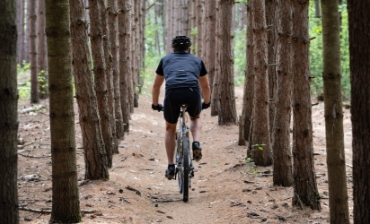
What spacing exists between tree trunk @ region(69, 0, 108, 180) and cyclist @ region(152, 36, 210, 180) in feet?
3.52

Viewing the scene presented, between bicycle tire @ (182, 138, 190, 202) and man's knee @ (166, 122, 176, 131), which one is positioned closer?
bicycle tire @ (182, 138, 190, 202)

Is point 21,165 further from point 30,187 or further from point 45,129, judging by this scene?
point 45,129

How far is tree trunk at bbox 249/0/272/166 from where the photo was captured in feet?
26.6

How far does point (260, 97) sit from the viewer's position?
8.07 m

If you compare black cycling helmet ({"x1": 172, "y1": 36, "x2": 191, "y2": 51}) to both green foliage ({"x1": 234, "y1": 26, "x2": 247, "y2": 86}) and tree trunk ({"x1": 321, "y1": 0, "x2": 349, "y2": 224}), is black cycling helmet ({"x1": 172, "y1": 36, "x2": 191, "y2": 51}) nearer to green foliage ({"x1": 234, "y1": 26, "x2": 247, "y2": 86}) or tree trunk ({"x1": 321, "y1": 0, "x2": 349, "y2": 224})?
tree trunk ({"x1": 321, "y1": 0, "x2": 349, "y2": 224})

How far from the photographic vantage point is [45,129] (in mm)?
12352

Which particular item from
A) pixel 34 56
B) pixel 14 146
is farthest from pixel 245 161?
pixel 34 56

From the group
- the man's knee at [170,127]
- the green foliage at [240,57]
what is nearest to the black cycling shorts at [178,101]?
the man's knee at [170,127]

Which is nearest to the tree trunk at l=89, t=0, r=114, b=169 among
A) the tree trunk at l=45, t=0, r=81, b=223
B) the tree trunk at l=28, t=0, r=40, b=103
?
the tree trunk at l=45, t=0, r=81, b=223

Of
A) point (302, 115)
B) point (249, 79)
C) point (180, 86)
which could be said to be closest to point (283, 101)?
point (302, 115)

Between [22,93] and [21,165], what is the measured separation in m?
11.7

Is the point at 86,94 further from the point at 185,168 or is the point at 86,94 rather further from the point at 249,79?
the point at 249,79

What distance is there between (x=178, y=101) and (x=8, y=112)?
12.3 feet

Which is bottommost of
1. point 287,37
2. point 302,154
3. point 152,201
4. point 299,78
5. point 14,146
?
point 152,201
